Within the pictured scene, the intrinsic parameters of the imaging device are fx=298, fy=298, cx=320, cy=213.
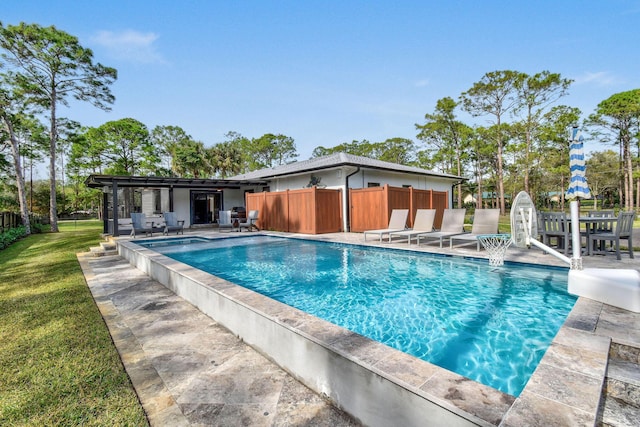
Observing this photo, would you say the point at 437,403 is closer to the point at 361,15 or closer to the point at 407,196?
the point at 361,15

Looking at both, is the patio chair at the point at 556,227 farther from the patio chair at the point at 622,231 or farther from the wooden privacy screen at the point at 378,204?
the wooden privacy screen at the point at 378,204

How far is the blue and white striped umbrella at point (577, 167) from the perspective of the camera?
4328mm

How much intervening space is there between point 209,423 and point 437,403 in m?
1.47

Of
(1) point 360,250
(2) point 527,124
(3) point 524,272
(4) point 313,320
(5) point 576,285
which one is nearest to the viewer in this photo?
(4) point 313,320

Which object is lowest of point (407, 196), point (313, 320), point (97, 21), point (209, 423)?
point (209, 423)

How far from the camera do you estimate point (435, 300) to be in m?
4.78

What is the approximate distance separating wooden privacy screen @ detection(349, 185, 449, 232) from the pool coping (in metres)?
10.1

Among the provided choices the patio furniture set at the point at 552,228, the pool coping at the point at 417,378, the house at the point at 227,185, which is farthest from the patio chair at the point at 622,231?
the house at the point at 227,185

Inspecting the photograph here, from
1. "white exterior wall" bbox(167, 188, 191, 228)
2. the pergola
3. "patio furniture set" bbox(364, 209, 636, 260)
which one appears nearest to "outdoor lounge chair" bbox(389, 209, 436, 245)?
"patio furniture set" bbox(364, 209, 636, 260)

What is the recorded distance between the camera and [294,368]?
253 cm

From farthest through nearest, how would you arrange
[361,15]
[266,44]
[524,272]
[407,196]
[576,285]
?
1. [407,196]
2. [266,44]
3. [361,15]
4. [524,272]
5. [576,285]

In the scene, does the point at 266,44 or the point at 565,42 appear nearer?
the point at 266,44

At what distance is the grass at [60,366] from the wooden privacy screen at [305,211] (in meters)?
9.41

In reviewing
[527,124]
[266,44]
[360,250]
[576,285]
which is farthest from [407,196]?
[527,124]
